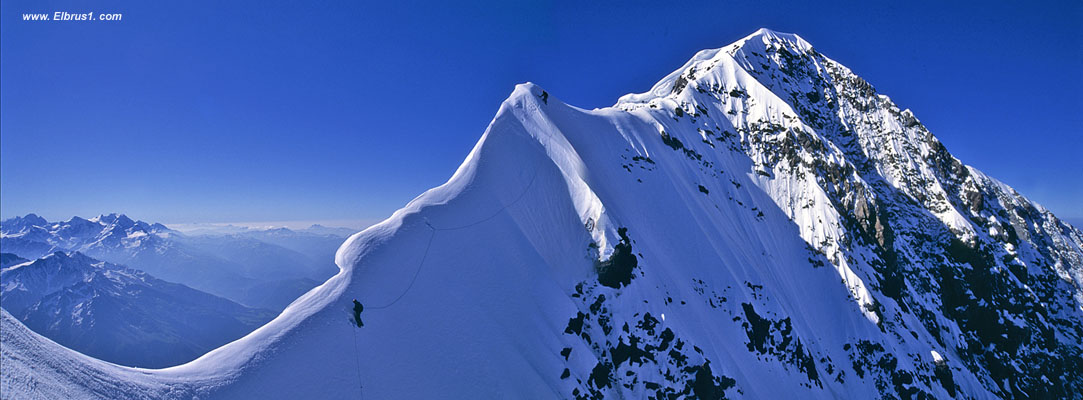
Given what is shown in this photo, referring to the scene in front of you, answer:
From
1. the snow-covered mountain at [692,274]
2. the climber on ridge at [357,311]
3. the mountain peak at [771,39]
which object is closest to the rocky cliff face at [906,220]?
the snow-covered mountain at [692,274]

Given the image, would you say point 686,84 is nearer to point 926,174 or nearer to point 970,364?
point 926,174

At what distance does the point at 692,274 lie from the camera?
46938 mm

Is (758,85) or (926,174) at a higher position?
(758,85)

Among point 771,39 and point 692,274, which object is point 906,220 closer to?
point 771,39

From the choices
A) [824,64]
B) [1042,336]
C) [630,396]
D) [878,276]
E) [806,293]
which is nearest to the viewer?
[630,396]

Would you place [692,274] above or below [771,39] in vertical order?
below

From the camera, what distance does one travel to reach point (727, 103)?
79.2 m

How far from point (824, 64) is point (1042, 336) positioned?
62964 millimetres

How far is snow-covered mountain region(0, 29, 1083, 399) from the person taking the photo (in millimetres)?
27959

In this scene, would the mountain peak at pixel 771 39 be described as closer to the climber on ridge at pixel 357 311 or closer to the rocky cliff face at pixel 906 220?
the rocky cliff face at pixel 906 220

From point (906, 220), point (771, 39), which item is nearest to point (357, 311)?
point (906, 220)

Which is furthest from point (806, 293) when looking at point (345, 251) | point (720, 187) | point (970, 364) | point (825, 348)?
point (345, 251)

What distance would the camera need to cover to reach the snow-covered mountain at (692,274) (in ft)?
91.7

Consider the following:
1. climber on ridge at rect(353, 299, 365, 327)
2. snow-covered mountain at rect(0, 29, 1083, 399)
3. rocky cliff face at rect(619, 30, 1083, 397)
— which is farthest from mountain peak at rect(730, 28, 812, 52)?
climber on ridge at rect(353, 299, 365, 327)
